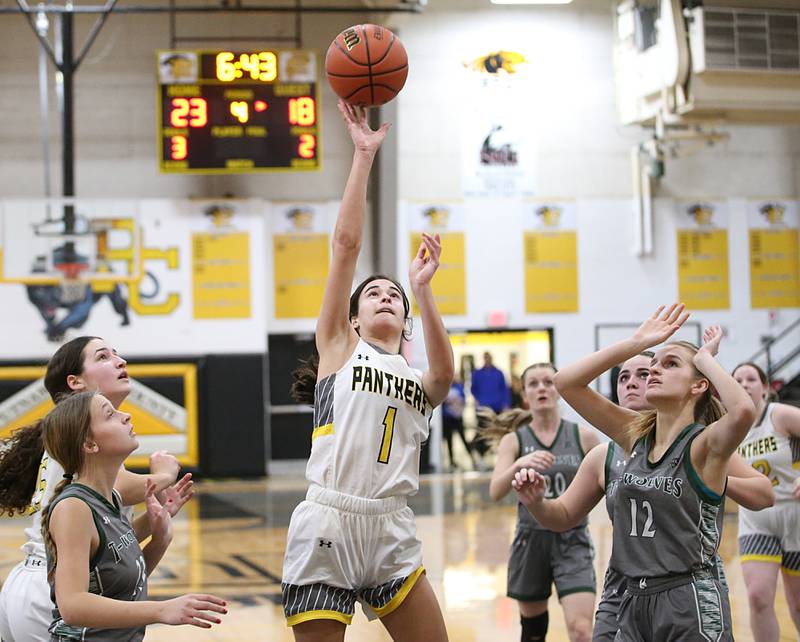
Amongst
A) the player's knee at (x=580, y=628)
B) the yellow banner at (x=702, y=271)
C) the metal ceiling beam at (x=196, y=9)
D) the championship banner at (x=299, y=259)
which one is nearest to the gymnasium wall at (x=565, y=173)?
the yellow banner at (x=702, y=271)

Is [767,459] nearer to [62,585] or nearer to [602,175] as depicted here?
[62,585]

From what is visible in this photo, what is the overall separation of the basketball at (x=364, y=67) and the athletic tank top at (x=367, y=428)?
121 centimetres

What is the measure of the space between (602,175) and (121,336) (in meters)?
7.22

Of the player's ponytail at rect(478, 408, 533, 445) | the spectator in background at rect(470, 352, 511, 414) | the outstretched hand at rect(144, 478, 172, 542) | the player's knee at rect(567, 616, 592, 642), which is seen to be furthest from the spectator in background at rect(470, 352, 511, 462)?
the outstretched hand at rect(144, 478, 172, 542)

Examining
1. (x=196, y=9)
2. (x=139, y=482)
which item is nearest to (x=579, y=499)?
(x=139, y=482)

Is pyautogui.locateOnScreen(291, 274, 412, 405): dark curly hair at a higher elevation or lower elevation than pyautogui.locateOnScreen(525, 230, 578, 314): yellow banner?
lower

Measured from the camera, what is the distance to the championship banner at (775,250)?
1697 cm

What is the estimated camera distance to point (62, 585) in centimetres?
306

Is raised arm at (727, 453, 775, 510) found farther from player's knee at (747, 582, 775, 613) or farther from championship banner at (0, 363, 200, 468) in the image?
championship banner at (0, 363, 200, 468)

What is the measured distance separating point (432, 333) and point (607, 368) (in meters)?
0.59

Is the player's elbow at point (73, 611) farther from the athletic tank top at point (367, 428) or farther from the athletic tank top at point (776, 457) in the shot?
the athletic tank top at point (776, 457)

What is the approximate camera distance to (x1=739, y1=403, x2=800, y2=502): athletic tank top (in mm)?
6047

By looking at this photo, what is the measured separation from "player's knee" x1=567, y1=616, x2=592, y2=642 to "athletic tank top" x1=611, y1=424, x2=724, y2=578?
1816mm

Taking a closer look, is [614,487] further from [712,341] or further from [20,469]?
[20,469]
